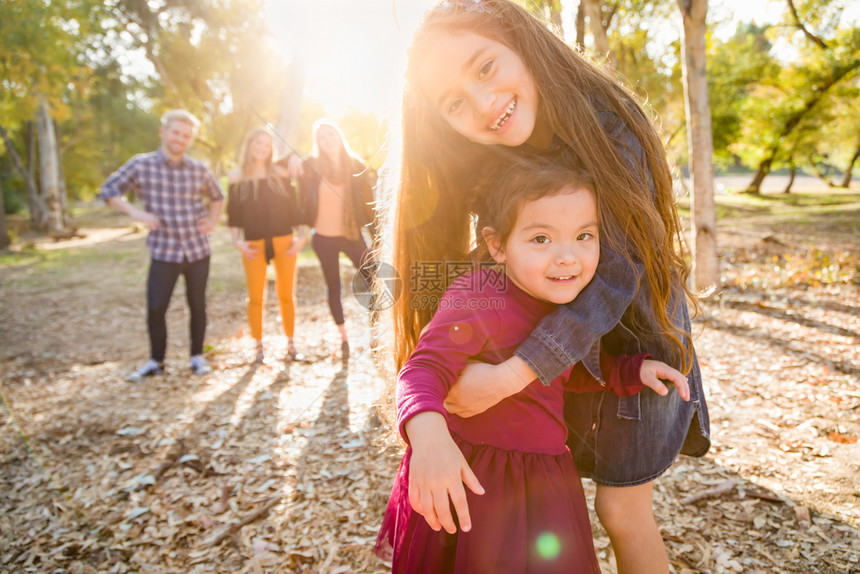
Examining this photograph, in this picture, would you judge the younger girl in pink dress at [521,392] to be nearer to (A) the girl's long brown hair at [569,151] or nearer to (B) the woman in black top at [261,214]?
(A) the girl's long brown hair at [569,151]

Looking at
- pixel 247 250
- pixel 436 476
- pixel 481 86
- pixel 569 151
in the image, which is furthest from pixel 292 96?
pixel 436 476

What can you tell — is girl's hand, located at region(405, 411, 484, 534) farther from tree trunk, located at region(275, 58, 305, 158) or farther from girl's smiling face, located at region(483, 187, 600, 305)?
tree trunk, located at region(275, 58, 305, 158)

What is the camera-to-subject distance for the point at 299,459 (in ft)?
10.4

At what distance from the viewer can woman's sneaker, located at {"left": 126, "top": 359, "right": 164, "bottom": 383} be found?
4645mm

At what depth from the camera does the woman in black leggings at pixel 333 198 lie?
4.55m

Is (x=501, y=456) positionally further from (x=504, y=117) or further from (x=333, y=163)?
(x=333, y=163)

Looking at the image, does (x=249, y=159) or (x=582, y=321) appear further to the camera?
(x=249, y=159)

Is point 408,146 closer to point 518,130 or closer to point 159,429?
point 518,130

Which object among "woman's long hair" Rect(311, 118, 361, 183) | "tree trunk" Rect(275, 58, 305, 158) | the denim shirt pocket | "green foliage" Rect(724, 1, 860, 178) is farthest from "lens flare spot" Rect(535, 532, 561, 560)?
"green foliage" Rect(724, 1, 860, 178)

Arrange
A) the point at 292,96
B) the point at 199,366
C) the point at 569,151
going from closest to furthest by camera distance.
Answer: the point at 569,151 → the point at 199,366 → the point at 292,96

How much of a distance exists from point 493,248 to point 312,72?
10.0m

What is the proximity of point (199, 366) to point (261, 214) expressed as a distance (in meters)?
1.63

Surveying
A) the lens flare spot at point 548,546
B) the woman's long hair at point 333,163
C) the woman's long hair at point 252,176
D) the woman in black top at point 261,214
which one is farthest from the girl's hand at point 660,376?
the woman's long hair at point 252,176

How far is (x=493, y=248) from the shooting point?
1472 mm
